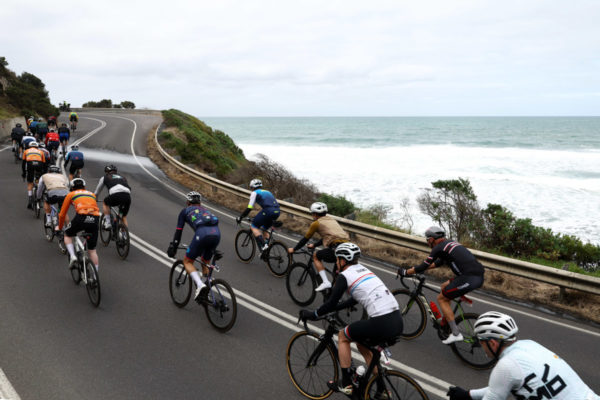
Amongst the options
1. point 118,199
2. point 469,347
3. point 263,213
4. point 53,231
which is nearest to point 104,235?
point 53,231

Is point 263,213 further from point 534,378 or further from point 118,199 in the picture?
point 534,378

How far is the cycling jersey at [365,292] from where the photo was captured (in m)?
4.39

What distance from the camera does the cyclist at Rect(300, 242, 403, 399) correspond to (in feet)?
14.3

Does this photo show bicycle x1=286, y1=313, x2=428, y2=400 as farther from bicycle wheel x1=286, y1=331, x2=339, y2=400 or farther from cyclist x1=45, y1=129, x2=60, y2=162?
cyclist x1=45, y1=129, x2=60, y2=162

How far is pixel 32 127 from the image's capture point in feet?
69.1

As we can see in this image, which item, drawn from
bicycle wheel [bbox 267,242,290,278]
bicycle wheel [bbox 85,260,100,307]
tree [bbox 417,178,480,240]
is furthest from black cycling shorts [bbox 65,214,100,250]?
tree [bbox 417,178,480,240]

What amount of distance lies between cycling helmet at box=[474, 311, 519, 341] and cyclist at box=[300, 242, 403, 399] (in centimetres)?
114

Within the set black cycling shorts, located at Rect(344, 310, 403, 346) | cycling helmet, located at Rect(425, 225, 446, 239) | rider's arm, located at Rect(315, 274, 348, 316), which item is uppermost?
cycling helmet, located at Rect(425, 225, 446, 239)

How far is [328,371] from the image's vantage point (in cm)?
508

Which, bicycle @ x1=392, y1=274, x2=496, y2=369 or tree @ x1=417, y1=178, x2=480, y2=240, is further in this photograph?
tree @ x1=417, y1=178, x2=480, y2=240

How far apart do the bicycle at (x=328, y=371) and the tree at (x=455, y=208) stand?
947 centimetres

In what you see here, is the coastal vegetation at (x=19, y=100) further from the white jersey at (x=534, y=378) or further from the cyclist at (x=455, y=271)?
the white jersey at (x=534, y=378)

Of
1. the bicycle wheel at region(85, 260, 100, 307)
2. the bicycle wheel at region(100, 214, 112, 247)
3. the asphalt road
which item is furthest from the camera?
the bicycle wheel at region(100, 214, 112, 247)

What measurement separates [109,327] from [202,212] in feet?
7.72
